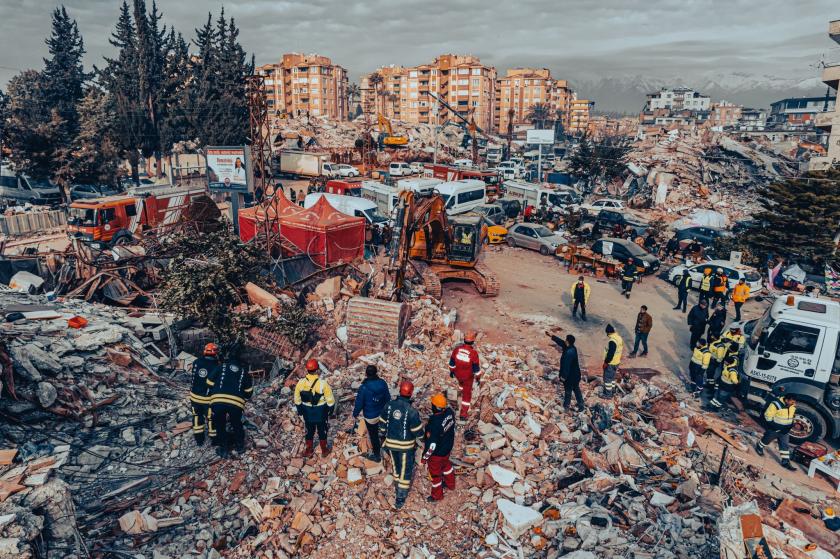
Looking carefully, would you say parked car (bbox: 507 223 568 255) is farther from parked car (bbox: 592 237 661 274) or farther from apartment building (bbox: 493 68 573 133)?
apartment building (bbox: 493 68 573 133)

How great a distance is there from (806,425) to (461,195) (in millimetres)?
19717

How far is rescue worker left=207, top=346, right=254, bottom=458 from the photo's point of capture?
7.21 meters

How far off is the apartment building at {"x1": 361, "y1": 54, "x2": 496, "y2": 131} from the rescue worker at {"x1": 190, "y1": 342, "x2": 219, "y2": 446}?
91.4 metres

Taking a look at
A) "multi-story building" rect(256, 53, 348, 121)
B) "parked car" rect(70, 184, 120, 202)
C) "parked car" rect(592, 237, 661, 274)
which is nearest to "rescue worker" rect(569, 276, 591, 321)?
"parked car" rect(592, 237, 661, 274)

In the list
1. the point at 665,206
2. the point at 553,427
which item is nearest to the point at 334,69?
the point at 665,206

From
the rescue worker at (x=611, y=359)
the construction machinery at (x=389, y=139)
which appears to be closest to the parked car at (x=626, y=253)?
the rescue worker at (x=611, y=359)

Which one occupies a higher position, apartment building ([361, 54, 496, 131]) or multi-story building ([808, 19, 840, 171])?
apartment building ([361, 54, 496, 131])

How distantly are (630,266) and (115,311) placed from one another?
1522 centimetres

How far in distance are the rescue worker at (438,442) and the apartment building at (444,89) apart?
91912mm

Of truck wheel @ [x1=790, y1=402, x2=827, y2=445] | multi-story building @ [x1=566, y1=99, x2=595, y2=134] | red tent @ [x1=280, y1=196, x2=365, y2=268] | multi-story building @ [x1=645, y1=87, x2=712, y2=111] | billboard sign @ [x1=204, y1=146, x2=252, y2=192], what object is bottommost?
truck wheel @ [x1=790, y1=402, x2=827, y2=445]

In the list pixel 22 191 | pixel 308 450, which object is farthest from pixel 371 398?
pixel 22 191

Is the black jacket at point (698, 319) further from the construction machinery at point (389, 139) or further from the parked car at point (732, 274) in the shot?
the construction machinery at point (389, 139)

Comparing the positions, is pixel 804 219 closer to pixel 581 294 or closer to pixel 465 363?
pixel 581 294

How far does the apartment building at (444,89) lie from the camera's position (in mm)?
97394
